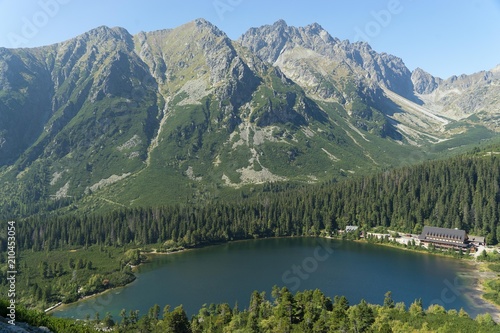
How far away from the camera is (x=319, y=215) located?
17900cm

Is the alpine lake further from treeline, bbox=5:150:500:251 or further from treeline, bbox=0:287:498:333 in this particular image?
treeline, bbox=5:150:500:251

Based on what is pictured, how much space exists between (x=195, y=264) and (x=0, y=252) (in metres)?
90.6

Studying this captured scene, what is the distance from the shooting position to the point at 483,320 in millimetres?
61594

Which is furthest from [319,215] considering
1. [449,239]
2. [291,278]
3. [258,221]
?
[291,278]

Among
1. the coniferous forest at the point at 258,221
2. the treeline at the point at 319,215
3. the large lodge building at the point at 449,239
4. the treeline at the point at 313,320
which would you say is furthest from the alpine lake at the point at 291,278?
the treeline at the point at 319,215

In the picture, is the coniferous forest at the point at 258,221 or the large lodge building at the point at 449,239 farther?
the large lodge building at the point at 449,239

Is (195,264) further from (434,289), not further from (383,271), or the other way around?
(434,289)

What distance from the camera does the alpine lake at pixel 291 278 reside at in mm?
89188

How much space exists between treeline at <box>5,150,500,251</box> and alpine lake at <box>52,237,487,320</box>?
2435cm

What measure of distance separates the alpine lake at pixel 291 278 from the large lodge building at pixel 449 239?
12130 mm

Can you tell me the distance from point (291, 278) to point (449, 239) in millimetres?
71950

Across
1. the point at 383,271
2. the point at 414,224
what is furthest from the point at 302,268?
the point at 414,224

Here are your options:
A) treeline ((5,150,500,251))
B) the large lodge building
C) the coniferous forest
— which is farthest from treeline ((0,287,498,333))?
treeline ((5,150,500,251))

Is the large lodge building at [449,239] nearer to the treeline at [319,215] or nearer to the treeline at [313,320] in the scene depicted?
the treeline at [319,215]
